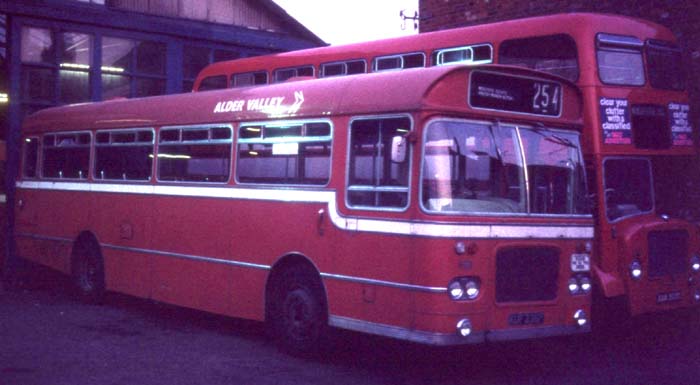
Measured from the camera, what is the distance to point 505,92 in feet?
31.1

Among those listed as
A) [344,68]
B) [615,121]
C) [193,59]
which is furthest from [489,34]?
[193,59]

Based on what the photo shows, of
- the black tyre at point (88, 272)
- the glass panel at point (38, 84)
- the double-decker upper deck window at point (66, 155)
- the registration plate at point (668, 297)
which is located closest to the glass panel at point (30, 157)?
the double-decker upper deck window at point (66, 155)

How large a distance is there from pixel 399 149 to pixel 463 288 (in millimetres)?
1411

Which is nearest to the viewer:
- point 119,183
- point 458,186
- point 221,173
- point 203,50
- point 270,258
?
point 458,186

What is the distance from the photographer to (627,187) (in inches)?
471

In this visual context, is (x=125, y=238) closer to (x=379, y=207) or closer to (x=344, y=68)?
(x=344, y=68)

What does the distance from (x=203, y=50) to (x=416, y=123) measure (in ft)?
40.0

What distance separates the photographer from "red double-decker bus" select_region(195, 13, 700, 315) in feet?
37.6

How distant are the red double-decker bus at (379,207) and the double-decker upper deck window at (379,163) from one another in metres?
0.02

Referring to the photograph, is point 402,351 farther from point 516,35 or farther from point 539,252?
point 516,35

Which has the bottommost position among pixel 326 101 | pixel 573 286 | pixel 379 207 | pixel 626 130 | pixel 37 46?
pixel 573 286

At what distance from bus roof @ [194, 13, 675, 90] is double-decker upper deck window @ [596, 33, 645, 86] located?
0.39 ft

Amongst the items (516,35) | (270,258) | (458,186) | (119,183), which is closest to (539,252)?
(458,186)

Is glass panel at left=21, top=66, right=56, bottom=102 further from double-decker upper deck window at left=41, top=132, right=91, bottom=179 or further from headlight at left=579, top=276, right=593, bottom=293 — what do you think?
headlight at left=579, top=276, right=593, bottom=293
